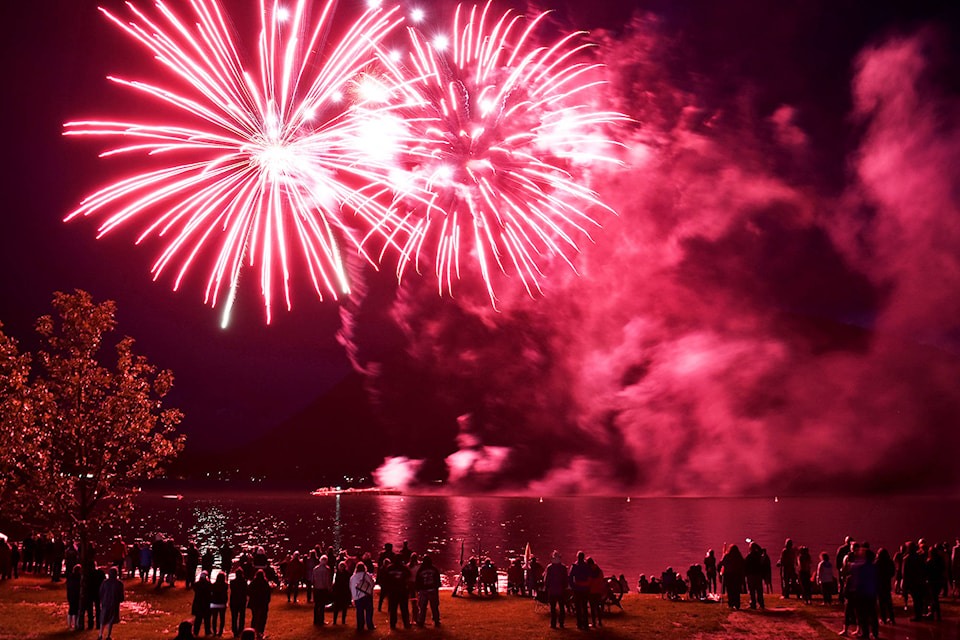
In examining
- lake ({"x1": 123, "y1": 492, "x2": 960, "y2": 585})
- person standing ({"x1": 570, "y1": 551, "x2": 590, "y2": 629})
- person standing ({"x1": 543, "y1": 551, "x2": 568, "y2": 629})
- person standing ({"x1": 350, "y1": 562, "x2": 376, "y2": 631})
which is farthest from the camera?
lake ({"x1": 123, "y1": 492, "x2": 960, "y2": 585})

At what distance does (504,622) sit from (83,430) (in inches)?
546

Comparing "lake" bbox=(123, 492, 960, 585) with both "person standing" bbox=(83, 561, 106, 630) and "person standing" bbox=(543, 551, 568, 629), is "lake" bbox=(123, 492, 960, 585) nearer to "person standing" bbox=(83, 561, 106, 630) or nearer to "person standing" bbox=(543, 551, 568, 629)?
"person standing" bbox=(543, 551, 568, 629)

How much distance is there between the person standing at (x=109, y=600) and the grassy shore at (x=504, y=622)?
75 cm

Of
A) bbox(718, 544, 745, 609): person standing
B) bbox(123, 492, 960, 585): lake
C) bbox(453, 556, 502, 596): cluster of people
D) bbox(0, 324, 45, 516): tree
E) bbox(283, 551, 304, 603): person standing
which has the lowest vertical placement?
bbox(123, 492, 960, 585): lake

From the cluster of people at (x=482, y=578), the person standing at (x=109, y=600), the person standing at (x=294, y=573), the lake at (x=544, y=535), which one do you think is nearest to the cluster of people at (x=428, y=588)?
the person standing at (x=109, y=600)

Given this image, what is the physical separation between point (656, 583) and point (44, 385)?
29.1 metres

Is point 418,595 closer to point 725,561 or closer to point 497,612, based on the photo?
point 497,612

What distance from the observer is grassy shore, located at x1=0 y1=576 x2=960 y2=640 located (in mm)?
17609

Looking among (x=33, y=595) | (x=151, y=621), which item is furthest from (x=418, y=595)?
(x=33, y=595)

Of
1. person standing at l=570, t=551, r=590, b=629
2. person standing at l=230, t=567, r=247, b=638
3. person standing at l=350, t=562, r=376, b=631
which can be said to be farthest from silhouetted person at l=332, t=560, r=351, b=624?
person standing at l=570, t=551, r=590, b=629

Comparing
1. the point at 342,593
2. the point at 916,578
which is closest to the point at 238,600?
the point at 342,593

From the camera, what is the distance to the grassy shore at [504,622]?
57.8 ft

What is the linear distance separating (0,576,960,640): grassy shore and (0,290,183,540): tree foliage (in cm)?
302

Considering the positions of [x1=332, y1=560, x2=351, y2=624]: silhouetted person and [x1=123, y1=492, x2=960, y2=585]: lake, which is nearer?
[x1=332, y1=560, x2=351, y2=624]: silhouetted person
